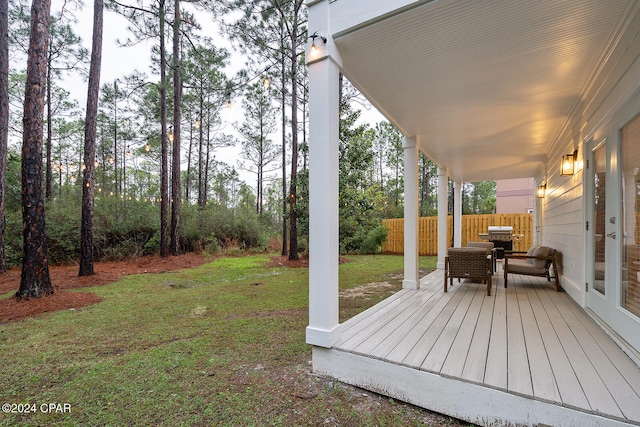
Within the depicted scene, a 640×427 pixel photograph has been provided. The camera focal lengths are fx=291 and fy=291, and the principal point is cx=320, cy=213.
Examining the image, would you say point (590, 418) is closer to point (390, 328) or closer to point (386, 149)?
point (390, 328)

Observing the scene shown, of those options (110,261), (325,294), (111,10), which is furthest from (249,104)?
(325,294)

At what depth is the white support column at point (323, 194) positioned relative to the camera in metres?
2.42

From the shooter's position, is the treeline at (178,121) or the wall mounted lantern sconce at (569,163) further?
the treeline at (178,121)

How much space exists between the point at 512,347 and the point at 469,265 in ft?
7.74

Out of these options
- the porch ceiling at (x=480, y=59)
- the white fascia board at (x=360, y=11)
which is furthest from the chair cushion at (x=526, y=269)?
the white fascia board at (x=360, y=11)

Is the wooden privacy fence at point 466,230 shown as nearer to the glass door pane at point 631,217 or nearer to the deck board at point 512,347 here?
the deck board at point 512,347

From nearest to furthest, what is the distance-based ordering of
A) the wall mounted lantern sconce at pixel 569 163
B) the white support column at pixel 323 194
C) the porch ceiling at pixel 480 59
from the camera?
the porch ceiling at pixel 480 59 < the white support column at pixel 323 194 < the wall mounted lantern sconce at pixel 569 163

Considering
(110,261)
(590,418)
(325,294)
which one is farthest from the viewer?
(110,261)

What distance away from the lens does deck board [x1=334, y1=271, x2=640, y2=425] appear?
1688mm

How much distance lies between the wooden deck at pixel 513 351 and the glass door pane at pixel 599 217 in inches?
18.6

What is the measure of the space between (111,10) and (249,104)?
6.89 m

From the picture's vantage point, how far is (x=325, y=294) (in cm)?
242

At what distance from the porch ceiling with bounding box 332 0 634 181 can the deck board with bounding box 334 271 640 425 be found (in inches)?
96.4

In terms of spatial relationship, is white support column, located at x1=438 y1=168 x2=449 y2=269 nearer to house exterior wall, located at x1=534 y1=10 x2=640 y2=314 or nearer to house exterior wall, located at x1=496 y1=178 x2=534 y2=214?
house exterior wall, located at x1=534 y1=10 x2=640 y2=314
